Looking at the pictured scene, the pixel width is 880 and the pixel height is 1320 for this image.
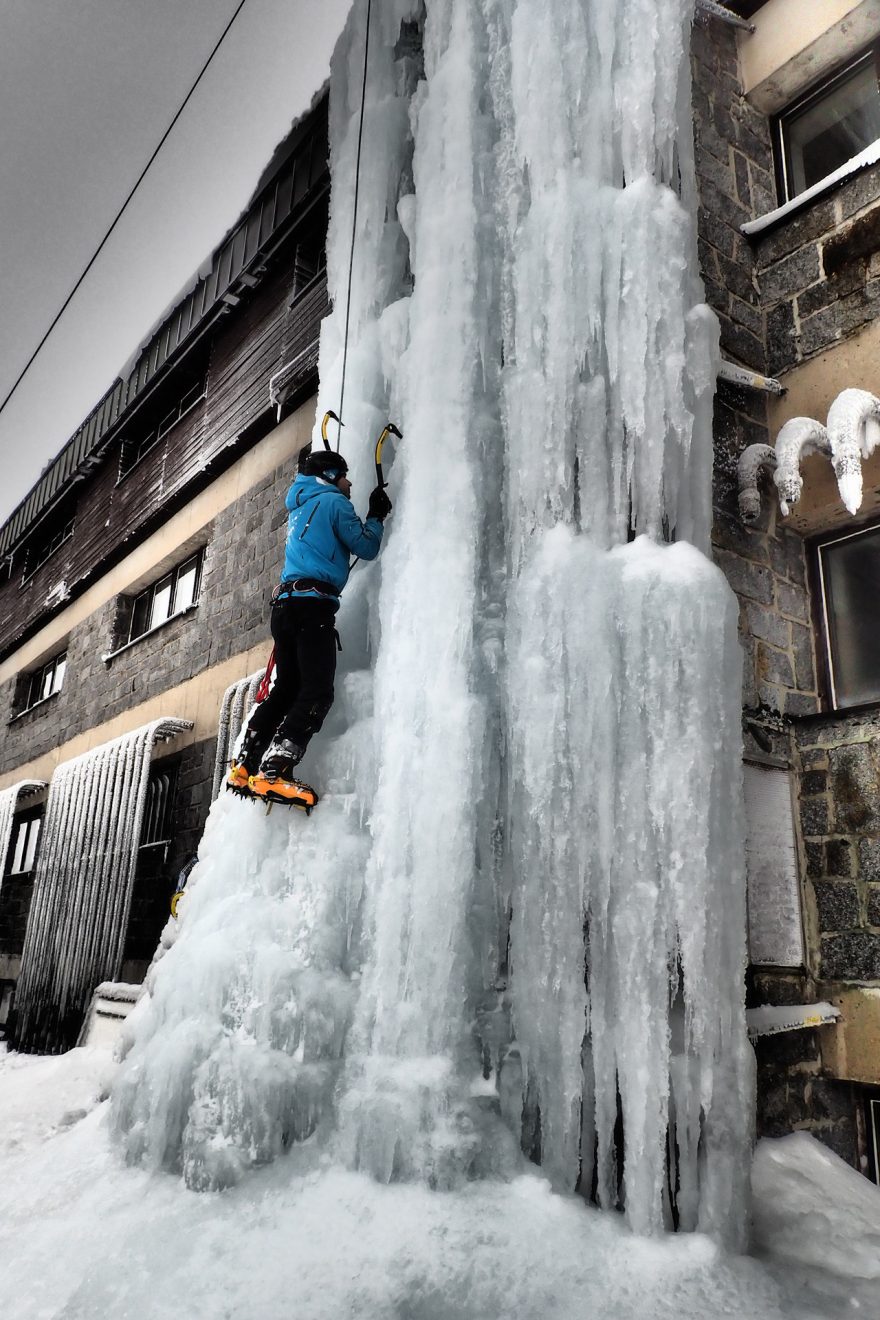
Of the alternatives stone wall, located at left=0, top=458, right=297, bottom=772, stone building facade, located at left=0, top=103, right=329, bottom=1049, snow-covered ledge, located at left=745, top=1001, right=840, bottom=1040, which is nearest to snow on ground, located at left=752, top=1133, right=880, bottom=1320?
snow-covered ledge, located at left=745, top=1001, right=840, bottom=1040

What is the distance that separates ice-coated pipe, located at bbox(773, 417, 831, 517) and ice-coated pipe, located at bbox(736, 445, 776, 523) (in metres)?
0.07

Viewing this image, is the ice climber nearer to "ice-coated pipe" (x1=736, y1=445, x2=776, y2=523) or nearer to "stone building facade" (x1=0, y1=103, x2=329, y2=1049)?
"ice-coated pipe" (x1=736, y1=445, x2=776, y2=523)

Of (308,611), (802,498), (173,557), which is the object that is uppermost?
(173,557)

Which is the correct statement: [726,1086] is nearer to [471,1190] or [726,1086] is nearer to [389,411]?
[471,1190]

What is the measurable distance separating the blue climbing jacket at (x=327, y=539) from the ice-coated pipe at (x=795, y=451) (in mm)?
1899

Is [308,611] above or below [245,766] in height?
above

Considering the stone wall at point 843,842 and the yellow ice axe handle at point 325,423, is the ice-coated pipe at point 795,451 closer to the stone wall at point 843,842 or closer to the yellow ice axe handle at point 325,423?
the stone wall at point 843,842

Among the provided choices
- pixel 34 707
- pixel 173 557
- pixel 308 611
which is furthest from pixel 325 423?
pixel 34 707

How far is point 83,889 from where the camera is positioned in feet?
23.1

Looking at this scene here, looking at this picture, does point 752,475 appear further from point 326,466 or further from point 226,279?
point 226,279

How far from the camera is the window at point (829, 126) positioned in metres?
4.77

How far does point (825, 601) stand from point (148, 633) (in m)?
5.73

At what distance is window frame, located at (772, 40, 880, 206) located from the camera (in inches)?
188

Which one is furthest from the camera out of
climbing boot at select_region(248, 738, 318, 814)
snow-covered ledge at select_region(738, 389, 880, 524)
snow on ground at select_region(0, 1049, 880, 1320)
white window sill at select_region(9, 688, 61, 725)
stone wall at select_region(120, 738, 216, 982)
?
white window sill at select_region(9, 688, 61, 725)
